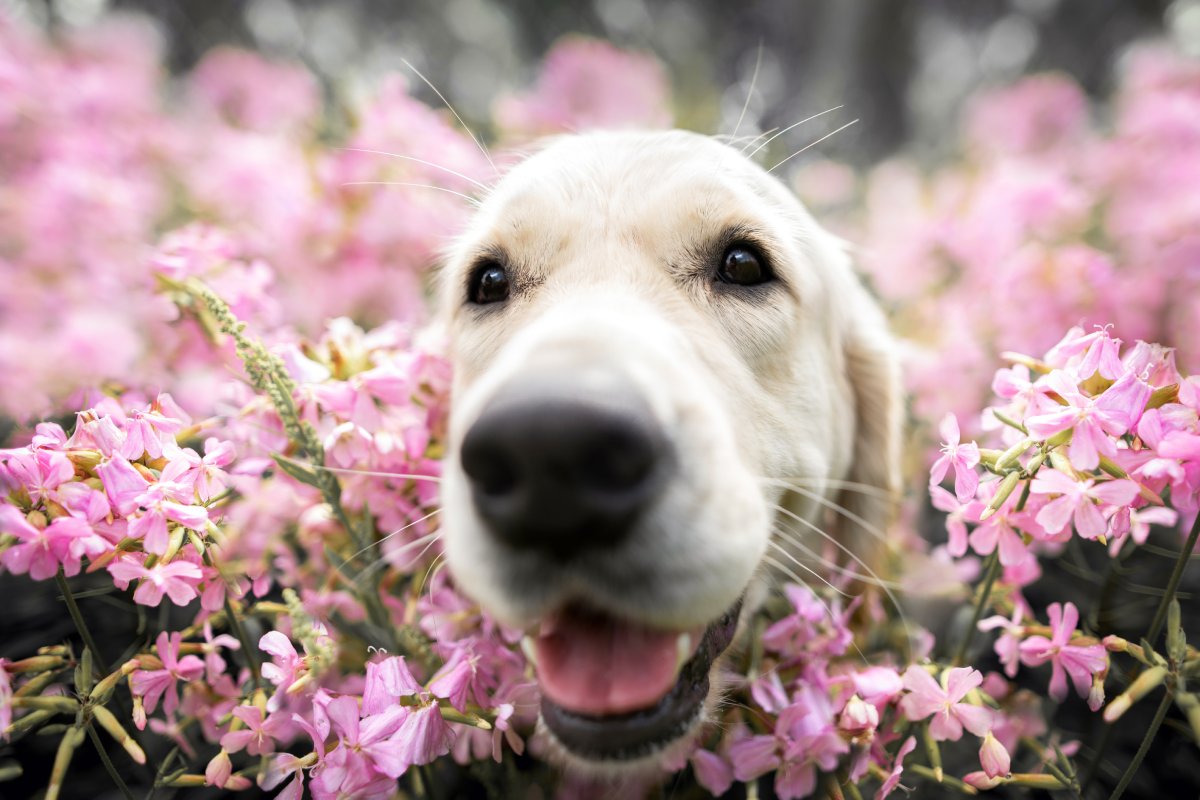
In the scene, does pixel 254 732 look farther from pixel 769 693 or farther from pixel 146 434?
pixel 769 693

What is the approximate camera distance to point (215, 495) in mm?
1395

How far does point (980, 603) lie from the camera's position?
5.00 feet

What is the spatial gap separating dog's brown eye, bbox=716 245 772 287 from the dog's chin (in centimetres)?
106

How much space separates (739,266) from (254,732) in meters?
1.61

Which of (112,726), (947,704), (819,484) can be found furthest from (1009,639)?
(112,726)

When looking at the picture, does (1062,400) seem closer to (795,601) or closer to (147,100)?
(795,601)

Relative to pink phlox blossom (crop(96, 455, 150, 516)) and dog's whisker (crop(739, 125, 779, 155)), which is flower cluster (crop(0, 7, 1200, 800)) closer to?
pink phlox blossom (crop(96, 455, 150, 516))

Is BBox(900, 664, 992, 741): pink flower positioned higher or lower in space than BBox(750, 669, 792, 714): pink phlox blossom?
higher

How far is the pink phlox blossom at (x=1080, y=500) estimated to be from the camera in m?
1.19

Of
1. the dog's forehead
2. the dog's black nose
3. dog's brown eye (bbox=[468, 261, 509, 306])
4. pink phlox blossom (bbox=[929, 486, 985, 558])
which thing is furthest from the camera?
dog's brown eye (bbox=[468, 261, 509, 306])

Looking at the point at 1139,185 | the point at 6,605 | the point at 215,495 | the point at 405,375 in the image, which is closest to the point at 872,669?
the point at 405,375

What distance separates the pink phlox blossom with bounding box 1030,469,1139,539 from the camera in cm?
119

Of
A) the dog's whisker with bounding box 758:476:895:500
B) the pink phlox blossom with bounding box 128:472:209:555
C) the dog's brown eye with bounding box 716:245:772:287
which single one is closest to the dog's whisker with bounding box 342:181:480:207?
the dog's brown eye with bounding box 716:245:772:287

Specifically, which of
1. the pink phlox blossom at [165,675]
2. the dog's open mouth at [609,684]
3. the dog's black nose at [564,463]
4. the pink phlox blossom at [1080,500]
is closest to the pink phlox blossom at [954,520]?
the pink phlox blossom at [1080,500]
